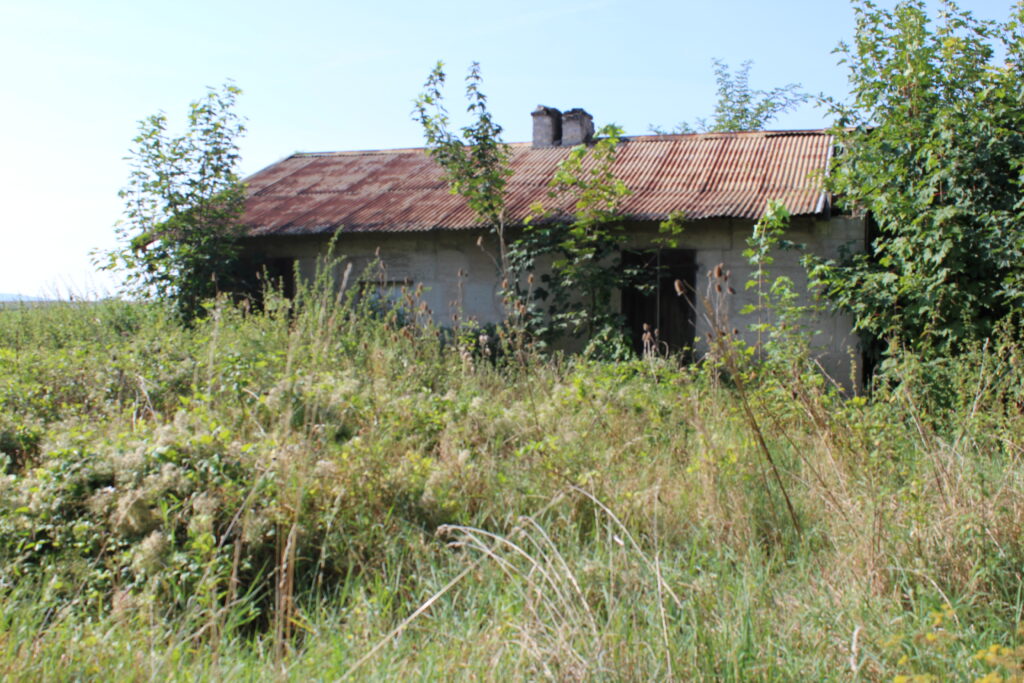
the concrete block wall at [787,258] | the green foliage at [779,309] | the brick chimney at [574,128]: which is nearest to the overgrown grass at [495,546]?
the green foliage at [779,309]

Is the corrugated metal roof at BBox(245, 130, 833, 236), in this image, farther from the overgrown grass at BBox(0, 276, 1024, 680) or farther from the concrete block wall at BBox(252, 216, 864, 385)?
the overgrown grass at BBox(0, 276, 1024, 680)

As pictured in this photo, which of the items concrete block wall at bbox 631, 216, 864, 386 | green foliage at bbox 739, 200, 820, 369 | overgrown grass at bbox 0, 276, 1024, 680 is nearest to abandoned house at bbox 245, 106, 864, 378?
concrete block wall at bbox 631, 216, 864, 386

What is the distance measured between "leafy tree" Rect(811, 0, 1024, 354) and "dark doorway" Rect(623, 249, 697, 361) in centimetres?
218

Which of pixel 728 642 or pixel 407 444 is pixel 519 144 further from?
pixel 728 642

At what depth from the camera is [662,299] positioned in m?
11.1

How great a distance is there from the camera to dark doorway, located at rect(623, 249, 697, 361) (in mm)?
10828

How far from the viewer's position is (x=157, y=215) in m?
12.2

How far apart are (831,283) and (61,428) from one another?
7.23 m

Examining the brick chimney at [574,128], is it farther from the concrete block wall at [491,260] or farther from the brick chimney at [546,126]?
the concrete block wall at [491,260]

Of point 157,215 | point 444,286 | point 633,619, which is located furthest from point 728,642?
point 157,215

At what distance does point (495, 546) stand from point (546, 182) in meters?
10.0

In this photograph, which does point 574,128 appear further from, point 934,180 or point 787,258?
point 934,180

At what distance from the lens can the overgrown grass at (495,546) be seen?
2730 millimetres

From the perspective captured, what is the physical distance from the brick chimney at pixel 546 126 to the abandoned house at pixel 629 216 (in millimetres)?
27
